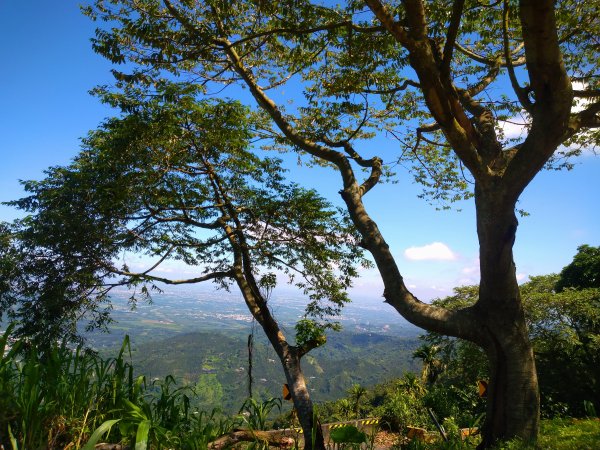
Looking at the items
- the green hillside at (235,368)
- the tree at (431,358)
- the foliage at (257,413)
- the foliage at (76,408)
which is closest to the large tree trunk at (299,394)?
the foliage at (257,413)

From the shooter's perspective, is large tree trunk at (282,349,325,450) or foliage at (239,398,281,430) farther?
large tree trunk at (282,349,325,450)

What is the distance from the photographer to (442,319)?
446 cm

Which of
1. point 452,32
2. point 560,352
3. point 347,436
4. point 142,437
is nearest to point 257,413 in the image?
point 347,436

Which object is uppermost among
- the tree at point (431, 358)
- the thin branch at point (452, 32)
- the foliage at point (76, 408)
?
the thin branch at point (452, 32)

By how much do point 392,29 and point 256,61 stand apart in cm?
392

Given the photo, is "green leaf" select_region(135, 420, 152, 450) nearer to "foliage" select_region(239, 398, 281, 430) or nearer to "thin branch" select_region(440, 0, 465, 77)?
"foliage" select_region(239, 398, 281, 430)

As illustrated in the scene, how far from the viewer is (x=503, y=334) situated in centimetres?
423

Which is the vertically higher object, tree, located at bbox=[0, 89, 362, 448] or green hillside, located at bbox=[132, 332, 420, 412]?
tree, located at bbox=[0, 89, 362, 448]

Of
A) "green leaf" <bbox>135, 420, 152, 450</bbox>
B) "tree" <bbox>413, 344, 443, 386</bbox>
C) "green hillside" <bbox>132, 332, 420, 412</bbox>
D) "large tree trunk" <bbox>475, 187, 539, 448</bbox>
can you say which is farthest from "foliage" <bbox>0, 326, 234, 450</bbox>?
"green hillside" <bbox>132, 332, 420, 412</bbox>

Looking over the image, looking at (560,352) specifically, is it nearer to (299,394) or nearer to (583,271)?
(583,271)

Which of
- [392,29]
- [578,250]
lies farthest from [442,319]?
[578,250]

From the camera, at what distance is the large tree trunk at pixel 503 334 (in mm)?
4090

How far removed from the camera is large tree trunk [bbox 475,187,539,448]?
13.4 feet

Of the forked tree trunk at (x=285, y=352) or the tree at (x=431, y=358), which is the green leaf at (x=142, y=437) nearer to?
the forked tree trunk at (x=285, y=352)
